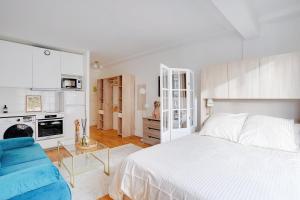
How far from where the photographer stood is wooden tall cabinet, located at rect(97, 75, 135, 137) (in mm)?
4715

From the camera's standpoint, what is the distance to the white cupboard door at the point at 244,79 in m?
2.33

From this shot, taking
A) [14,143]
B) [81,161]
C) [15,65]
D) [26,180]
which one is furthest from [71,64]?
[26,180]

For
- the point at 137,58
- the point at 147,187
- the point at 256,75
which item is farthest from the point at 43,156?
the point at 137,58

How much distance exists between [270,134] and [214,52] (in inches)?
71.9

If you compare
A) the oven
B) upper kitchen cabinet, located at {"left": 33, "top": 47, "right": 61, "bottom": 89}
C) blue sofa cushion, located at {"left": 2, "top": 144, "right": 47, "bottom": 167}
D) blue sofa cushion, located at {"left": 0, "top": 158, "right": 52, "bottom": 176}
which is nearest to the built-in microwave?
upper kitchen cabinet, located at {"left": 33, "top": 47, "right": 61, "bottom": 89}

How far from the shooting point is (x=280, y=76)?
83.8 inches

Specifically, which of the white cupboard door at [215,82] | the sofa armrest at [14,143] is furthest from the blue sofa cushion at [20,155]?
the white cupboard door at [215,82]

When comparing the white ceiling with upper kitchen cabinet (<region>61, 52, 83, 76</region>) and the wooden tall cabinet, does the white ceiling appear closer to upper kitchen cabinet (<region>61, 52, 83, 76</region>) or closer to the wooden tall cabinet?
upper kitchen cabinet (<region>61, 52, 83, 76</region>)

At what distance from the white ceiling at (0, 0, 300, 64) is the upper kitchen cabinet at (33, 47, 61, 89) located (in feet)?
0.79

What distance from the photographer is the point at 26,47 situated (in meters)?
3.32

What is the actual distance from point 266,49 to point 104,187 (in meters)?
3.22

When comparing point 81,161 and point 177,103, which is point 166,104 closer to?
point 177,103

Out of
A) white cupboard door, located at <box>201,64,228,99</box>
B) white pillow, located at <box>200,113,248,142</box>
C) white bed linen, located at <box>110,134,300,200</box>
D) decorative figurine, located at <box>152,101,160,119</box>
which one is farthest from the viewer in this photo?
decorative figurine, located at <box>152,101,160,119</box>

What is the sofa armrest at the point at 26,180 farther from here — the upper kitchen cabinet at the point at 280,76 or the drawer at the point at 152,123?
the upper kitchen cabinet at the point at 280,76
